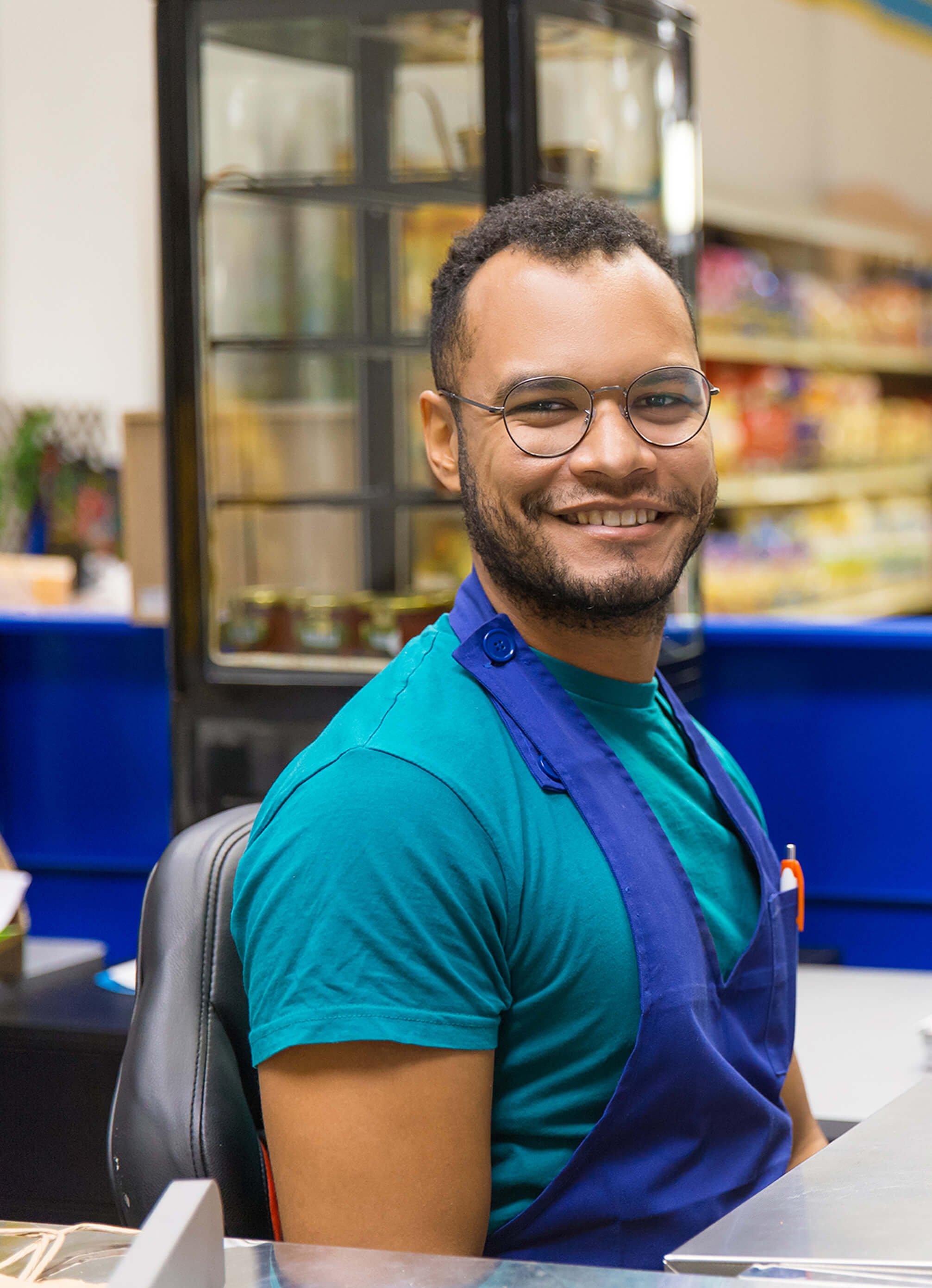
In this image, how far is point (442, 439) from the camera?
1.38 meters

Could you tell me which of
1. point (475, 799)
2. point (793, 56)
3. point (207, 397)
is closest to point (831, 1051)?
point (475, 799)

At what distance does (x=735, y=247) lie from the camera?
5.84 metres

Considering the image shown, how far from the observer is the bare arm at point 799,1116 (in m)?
1.48

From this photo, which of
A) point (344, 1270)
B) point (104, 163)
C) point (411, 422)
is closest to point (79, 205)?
point (104, 163)

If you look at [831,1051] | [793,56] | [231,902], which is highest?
[793,56]

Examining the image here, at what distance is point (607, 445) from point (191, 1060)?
24.9 inches

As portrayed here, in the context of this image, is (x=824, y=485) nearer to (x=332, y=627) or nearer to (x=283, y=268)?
(x=283, y=268)

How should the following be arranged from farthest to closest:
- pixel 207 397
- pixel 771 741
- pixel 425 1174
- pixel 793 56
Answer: pixel 793 56 < pixel 207 397 < pixel 771 741 < pixel 425 1174

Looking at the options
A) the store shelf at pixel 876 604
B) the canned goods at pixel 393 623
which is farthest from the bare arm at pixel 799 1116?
the store shelf at pixel 876 604

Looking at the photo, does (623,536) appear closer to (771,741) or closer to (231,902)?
(231,902)

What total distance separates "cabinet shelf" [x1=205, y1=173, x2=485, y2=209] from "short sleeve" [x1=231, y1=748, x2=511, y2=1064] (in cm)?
220

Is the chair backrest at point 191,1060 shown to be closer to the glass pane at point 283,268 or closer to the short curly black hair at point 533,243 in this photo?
the short curly black hair at point 533,243

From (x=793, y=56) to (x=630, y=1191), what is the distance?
20.2 feet

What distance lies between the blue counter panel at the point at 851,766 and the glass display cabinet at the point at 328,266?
0.20 m
